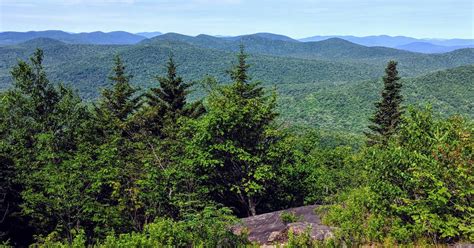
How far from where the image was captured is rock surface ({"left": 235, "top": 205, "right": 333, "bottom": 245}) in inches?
429

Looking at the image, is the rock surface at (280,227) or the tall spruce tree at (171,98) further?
the tall spruce tree at (171,98)

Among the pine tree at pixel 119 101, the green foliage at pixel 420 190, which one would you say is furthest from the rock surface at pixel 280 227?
the pine tree at pixel 119 101

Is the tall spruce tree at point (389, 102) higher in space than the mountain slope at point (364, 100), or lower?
higher

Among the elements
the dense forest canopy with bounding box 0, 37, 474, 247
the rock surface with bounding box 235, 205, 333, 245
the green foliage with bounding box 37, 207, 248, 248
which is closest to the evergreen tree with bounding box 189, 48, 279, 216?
the dense forest canopy with bounding box 0, 37, 474, 247

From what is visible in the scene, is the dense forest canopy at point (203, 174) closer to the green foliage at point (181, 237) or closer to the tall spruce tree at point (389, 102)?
the green foliage at point (181, 237)

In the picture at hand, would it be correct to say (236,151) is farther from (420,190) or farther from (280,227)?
(420,190)

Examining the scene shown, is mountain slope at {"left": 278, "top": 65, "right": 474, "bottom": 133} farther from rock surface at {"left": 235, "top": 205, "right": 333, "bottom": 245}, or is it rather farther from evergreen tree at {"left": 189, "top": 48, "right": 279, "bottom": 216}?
rock surface at {"left": 235, "top": 205, "right": 333, "bottom": 245}

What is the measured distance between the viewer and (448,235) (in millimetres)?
9438

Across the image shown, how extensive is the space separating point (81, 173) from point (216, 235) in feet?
25.6

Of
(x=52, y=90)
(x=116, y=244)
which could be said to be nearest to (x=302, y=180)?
(x=116, y=244)

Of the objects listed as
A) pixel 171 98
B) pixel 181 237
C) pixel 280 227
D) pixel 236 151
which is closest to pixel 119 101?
pixel 171 98

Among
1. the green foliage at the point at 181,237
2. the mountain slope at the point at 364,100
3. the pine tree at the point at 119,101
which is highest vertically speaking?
the pine tree at the point at 119,101

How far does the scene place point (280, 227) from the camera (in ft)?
40.0

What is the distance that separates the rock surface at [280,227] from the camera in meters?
10.9
